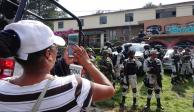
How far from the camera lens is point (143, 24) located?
151 ft

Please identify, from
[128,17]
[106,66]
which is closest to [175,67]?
[106,66]

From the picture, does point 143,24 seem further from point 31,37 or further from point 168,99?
point 31,37

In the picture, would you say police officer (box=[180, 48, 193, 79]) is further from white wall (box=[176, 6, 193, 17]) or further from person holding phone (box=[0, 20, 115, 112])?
white wall (box=[176, 6, 193, 17])

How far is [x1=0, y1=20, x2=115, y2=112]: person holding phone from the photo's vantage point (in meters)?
2.11

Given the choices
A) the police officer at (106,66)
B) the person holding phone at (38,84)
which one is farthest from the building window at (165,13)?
the person holding phone at (38,84)

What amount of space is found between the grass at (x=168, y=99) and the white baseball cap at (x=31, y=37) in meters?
10.8

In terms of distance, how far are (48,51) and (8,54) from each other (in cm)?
22

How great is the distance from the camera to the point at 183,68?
2020cm

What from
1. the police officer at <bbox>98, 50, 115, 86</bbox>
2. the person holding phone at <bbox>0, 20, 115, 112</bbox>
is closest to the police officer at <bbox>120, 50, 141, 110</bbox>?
the police officer at <bbox>98, 50, 115, 86</bbox>

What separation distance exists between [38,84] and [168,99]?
13.3 m

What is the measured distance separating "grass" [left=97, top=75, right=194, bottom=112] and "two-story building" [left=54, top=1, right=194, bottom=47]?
20.5 metres

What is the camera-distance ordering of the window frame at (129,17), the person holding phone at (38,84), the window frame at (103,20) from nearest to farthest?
the person holding phone at (38,84) → the window frame at (129,17) → the window frame at (103,20)

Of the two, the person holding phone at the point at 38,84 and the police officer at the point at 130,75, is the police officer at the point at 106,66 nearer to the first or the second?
the police officer at the point at 130,75

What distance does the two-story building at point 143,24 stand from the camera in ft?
132
